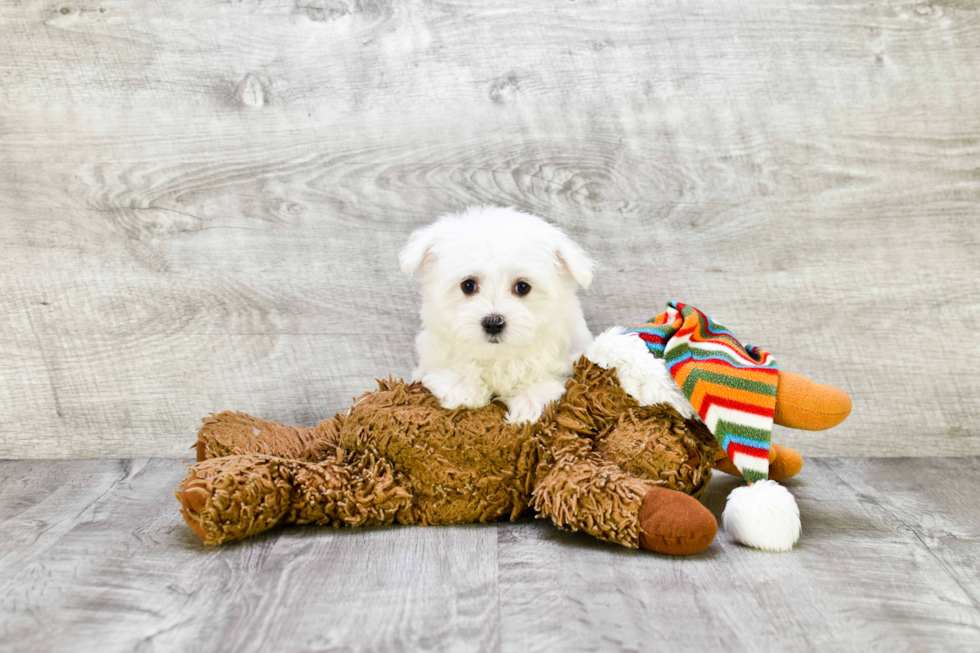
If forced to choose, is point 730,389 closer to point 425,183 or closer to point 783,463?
point 783,463

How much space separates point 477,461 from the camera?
1.43 m

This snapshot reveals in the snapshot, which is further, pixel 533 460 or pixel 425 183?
pixel 425 183

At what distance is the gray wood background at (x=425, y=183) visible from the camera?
1.85 metres

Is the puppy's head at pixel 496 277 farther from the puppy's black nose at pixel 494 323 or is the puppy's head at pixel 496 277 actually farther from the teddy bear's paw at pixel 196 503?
the teddy bear's paw at pixel 196 503

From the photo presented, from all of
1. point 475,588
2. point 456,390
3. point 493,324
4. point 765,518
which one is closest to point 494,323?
point 493,324

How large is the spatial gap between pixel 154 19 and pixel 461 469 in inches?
52.8

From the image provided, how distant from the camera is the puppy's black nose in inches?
53.4

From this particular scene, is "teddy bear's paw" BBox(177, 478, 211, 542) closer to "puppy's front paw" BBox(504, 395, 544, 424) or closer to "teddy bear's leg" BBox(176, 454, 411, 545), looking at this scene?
"teddy bear's leg" BBox(176, 454, 411, 545)

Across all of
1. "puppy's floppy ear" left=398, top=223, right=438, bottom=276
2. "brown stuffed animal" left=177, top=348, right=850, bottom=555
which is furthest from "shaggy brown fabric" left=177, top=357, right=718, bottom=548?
"puppy's floppy ear" left=398, top=223, right=438, bottom=276

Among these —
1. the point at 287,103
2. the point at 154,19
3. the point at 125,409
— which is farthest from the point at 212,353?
the point at 154,19

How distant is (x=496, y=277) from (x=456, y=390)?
0.24 meters

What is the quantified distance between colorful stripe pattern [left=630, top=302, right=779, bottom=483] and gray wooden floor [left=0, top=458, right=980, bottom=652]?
17 centimetres

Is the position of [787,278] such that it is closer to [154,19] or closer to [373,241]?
[373,241]

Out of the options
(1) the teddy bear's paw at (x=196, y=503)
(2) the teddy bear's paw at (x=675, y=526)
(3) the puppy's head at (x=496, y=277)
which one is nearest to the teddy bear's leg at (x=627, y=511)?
(2) the teddy bear's paw at (x=675, y=526)
